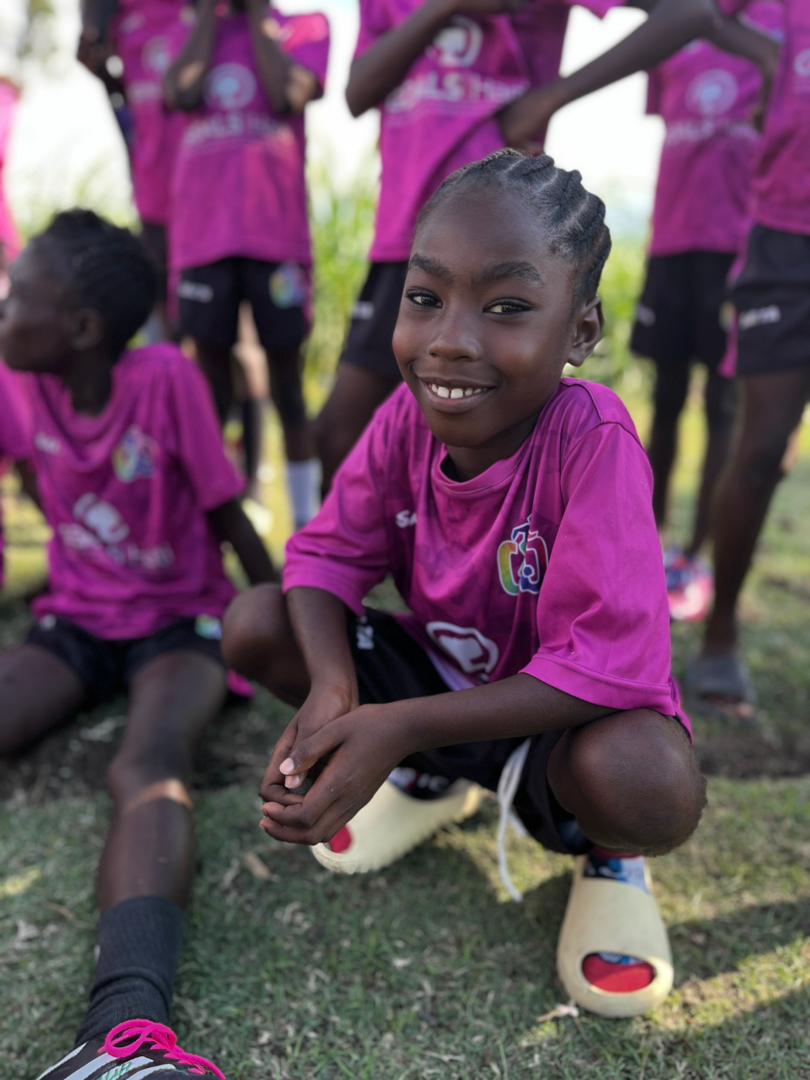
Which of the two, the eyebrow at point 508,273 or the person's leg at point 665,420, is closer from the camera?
the eyebrow at point 508,273

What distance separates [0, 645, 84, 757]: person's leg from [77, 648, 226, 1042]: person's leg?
6.0 inches

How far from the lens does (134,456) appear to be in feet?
6.97

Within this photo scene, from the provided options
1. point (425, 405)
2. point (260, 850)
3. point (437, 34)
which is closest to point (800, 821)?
point (260, 850)

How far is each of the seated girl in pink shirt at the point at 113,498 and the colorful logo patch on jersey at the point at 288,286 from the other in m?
0.70

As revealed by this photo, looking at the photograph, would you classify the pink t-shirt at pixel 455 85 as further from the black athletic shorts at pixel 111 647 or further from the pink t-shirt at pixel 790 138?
the black athletic shorts at pixel 111 647

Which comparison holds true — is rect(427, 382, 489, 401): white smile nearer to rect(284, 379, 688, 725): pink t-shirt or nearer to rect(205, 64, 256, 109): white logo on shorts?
rect(284, 379, 688, 725): pink t-shirt

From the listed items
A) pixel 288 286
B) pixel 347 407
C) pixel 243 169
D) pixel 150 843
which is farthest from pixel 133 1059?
pixel 243 169

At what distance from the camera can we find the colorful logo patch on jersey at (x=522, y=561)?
140cm

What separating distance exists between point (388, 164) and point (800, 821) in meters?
1.70

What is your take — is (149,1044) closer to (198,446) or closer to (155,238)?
(198,446)

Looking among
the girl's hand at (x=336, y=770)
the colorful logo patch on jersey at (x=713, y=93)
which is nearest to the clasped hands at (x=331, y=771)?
the girl's hand at (x=336, y=770)

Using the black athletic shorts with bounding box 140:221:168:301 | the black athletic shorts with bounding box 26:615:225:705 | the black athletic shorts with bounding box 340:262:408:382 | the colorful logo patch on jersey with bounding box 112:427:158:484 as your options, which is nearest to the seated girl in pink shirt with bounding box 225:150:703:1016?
the black athletic shorts with bounding box 26:615:225:705

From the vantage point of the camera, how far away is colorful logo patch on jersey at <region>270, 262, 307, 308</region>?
9.52ft

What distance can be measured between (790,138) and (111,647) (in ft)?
6.07
